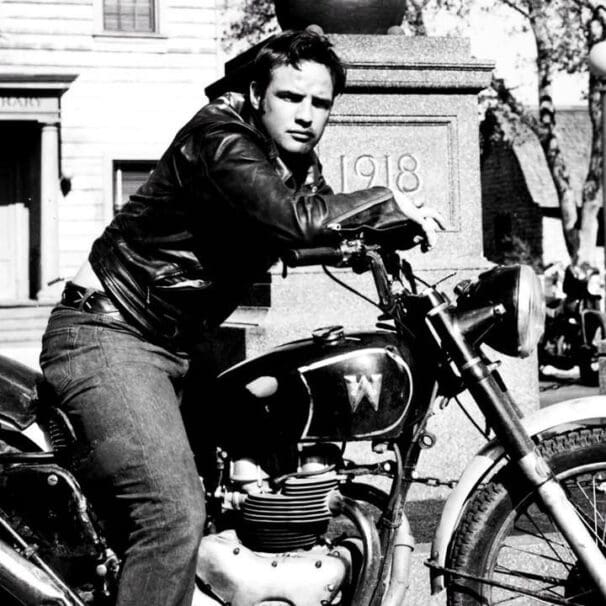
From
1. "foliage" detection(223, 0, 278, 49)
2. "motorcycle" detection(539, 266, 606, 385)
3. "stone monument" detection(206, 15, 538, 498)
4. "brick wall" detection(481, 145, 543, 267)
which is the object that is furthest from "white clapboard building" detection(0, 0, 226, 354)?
"brick wall" detection(481, 145, 543, 267)

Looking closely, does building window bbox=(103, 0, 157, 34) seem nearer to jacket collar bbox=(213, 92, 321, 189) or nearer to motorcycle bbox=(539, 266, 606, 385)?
motorcycle bbox=(539, 266, 606, 385)

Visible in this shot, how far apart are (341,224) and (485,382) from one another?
587mm

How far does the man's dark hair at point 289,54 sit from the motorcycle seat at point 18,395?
1.06 metres

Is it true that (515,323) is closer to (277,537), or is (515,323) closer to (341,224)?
(341,224)

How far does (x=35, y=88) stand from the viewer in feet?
59.0

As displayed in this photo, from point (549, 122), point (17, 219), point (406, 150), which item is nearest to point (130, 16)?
point (17, 219)

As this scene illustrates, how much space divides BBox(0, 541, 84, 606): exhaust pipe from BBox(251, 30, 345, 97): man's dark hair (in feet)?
4.76

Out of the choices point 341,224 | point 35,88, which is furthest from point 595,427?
point 35,88

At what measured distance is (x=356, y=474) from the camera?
304 cm

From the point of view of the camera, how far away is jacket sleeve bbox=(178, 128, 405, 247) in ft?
8.94

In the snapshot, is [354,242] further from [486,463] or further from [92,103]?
[92,103]

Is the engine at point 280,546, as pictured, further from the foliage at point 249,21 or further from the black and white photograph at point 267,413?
the foliage at point 249,21

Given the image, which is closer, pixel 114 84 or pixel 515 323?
pixel 515 323

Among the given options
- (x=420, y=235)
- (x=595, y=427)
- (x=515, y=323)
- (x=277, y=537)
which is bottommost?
(x=277, y=537)
